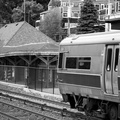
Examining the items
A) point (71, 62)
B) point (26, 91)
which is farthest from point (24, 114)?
point (26, 91)

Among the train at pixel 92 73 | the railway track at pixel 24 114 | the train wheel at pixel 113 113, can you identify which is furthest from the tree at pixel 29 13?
the train wheel at pixel 113 113

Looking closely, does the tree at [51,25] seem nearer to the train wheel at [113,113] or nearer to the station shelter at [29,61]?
the station shelter at [29,61]

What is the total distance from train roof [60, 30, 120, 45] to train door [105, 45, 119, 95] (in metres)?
0.23

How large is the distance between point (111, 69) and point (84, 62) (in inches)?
61.0

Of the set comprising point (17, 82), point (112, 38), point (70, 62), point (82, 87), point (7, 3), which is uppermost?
point (7, 3)

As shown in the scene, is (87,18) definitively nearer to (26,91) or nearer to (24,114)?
(26,91)

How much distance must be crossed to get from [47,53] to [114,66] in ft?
51.9

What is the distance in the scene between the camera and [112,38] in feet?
38.1

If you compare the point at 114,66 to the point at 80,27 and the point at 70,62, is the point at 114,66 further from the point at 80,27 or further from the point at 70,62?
the point at 80,27

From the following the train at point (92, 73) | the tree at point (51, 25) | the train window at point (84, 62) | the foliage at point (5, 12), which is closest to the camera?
the train at point (92, 73)

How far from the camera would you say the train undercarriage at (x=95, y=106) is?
11.9 meters

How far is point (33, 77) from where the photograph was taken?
26.8 m

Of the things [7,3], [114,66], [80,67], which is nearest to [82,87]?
[80,67]

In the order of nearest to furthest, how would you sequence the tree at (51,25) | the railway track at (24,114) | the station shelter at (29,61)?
1. the railway track at (24,114)
2. the station shelter at (29,61)
3. the tree at (51,25)
